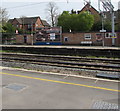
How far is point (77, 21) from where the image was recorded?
3938 centimetres

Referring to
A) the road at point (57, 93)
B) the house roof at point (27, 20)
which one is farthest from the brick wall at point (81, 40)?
the house roof at point (27, 20)

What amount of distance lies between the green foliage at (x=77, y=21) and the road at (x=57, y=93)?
3258cm

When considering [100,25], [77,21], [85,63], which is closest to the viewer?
[85,63]

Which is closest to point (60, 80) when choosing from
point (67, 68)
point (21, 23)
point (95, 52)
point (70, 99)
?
point (70, 99)

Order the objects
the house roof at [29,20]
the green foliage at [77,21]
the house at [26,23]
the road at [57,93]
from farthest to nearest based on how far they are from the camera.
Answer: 1. the house roof at [29,20]
2. the house at [26,23]
3. the green foliage at [77,21]
4. the road at [57,93]

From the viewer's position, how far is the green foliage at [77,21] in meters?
38.6

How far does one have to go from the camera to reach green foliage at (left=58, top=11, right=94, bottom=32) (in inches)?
1521

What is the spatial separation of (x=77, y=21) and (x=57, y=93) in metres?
35.1

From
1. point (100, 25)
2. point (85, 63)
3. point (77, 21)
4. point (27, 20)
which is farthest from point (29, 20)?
point (85, 63)

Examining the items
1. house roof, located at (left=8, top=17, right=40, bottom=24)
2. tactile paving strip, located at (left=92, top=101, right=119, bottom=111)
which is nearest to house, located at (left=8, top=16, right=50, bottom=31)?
house roof, located at (left=8, top=17, right=40, bottom=24)

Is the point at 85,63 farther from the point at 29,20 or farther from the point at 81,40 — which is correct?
the point at 29,20

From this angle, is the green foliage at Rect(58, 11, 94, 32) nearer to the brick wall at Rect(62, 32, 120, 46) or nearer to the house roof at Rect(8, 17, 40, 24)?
the brick wall at Rect(62, 32, 120, 46)

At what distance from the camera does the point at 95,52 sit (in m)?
18.3

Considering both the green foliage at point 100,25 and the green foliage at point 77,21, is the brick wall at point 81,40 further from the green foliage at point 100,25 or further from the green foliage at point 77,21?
the green foliage at point 100,25
